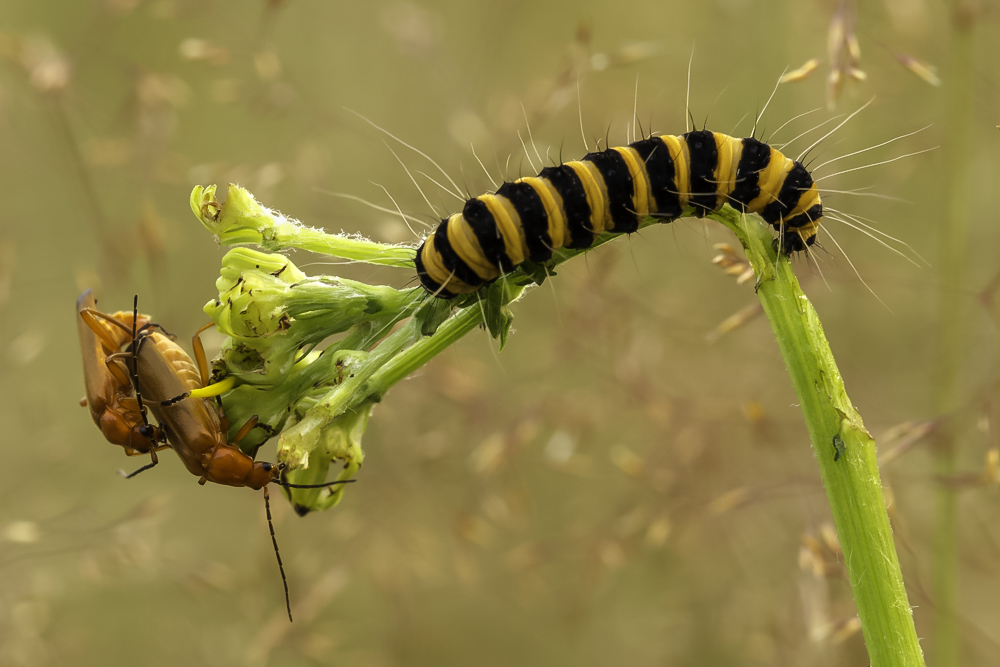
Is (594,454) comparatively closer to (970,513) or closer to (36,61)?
(970,513)

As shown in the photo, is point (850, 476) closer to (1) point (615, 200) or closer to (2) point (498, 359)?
(1) point (615, 200)

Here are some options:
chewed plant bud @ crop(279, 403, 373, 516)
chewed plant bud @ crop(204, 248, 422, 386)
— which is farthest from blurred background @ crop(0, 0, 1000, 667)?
chewed plant bud @ crop(279, 403, 373, 516)

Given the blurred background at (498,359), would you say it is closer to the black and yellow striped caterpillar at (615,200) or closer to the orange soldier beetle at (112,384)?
the orange soldier beetle at (112,384)

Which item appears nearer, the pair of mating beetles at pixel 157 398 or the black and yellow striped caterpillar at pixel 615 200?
the black and yellow striped caterpillar at pixel 615 200

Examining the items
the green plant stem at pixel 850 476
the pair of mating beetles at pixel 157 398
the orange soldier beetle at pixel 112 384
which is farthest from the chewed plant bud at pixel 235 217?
the green plant stem at pixel 850 476

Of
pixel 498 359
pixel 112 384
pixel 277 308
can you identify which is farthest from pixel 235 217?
pixel 498 359

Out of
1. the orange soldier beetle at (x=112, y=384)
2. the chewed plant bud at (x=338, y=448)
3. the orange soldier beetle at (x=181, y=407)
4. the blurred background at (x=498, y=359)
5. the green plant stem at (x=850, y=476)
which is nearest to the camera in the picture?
the green plant stem at (x=850, y=476)

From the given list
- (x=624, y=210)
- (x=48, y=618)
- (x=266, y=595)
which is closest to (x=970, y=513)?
(x=624, y=210)
